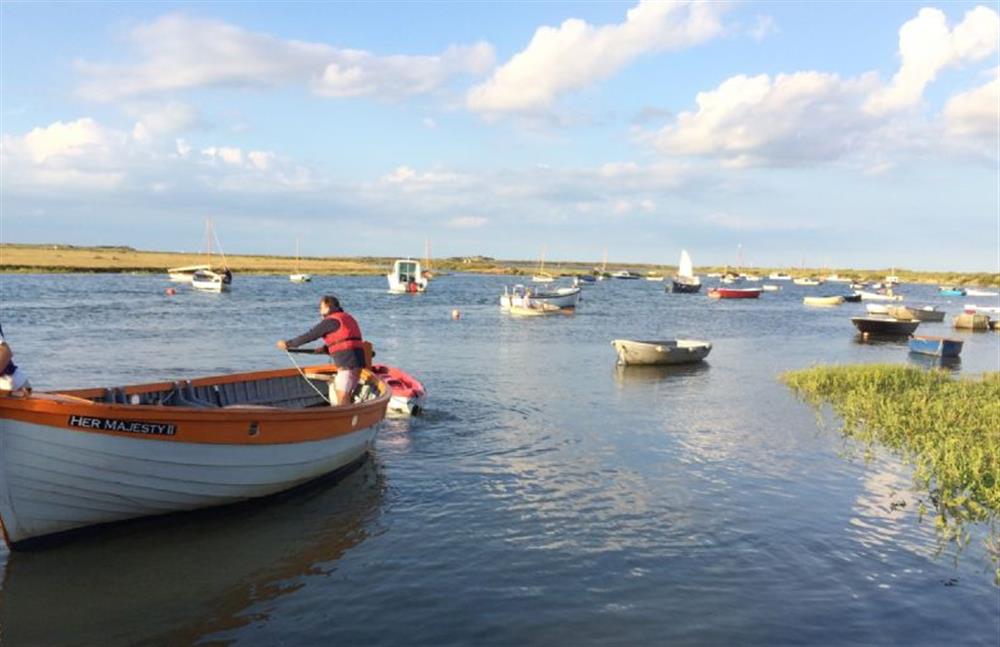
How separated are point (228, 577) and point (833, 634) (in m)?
7.23

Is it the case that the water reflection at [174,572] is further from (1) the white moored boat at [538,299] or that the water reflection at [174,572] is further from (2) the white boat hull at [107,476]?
(1) the white moored boat at [538,299]

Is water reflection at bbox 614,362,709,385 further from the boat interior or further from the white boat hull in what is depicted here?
the white boat hull

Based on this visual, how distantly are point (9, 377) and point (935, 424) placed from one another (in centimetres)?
1833

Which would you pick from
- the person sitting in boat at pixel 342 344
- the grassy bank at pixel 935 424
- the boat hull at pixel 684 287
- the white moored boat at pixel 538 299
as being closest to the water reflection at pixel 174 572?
the person sitting in boat at pixel 342 344

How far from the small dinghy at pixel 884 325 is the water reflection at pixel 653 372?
1905 cm

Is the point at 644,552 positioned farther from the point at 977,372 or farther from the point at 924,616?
the point at 977,372

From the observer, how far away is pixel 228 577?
9.62 meters

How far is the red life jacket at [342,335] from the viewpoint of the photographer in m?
14.3

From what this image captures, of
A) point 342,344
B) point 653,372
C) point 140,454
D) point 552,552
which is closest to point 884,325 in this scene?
point 653,372

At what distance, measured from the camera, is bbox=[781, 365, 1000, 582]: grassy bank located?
1262cm

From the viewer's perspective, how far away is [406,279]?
301 feet

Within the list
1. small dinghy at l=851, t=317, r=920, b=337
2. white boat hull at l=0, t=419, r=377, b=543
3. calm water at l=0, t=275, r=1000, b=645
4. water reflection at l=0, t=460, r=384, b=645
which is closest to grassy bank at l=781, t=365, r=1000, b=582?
calm water at l=0, t=275, r=1000, b=645

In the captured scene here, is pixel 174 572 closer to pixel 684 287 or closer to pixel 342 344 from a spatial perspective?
pixel 342 344

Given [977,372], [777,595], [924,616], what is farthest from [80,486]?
[977,372]
